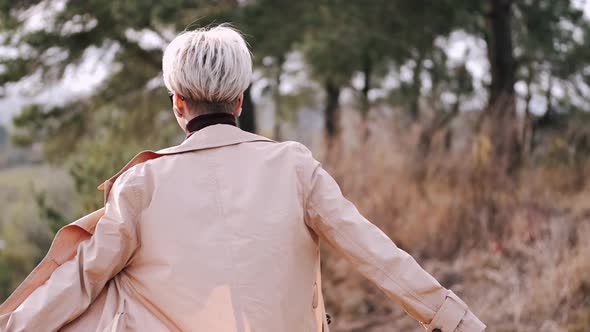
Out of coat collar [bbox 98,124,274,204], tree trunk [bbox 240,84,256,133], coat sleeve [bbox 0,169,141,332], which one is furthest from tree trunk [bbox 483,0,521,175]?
coat sleeve [bbox 0,169,141,332]

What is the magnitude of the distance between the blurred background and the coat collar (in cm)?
368

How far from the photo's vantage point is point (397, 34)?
41.5ft

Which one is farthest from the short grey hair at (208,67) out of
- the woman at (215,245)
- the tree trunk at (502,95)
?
the tree trunk at (502,95)

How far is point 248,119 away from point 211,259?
890 cm

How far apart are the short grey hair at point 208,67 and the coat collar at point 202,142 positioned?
0.08m

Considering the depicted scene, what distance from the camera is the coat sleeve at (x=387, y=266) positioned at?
2.12 m

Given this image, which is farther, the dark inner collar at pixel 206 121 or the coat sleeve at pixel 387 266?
the dark inner collar at pixel 206 121

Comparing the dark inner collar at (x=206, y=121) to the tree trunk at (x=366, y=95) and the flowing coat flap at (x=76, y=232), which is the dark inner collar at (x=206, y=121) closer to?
the flowing coat flap at (x=76, y=232)

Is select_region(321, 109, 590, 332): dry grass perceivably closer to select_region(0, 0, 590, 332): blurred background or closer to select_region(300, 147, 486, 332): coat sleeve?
select_region(0, 0, 590, 332): blurred background

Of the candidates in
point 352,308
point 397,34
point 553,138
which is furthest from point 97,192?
point 397,34

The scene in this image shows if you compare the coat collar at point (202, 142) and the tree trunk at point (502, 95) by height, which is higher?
the coat collar at point (202, 142)

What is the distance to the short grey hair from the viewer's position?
85.0 inches

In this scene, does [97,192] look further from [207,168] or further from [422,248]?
[207,168]

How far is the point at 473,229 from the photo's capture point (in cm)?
753
